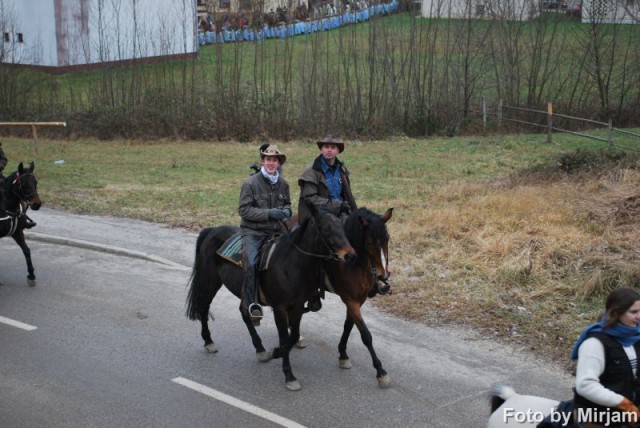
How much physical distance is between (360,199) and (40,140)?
67.5 feet

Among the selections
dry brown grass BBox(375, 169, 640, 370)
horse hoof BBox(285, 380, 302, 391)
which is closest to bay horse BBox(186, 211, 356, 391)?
horse hoof BBox(285, 380, 302, 391)

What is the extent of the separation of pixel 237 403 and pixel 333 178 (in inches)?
105

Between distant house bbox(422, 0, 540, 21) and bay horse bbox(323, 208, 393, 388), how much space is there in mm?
26663

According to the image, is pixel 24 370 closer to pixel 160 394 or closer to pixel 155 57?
pixel 160 394

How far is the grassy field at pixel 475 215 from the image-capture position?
8.87m

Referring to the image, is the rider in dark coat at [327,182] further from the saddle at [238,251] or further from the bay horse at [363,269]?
the bay horse at [363,269]

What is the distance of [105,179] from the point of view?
20234 millimetres

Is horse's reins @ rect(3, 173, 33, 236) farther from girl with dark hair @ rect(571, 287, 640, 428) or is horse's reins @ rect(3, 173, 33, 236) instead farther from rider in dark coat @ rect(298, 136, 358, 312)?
girl with dark hair @ rect(571, 287, 640, 428)

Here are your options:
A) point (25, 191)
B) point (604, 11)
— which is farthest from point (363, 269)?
point (604, 11)

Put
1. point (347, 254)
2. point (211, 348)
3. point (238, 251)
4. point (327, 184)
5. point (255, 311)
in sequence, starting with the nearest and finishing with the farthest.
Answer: point (347, 254) < point (255, 311) < point (238, 251) < point (327, 184) < point (211, 348)

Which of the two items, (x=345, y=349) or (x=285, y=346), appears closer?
(x=285, y=346)

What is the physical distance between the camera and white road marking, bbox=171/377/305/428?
20.3 feet

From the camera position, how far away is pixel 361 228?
21.8ft

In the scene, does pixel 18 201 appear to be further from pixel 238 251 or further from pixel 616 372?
pixel 616 372
